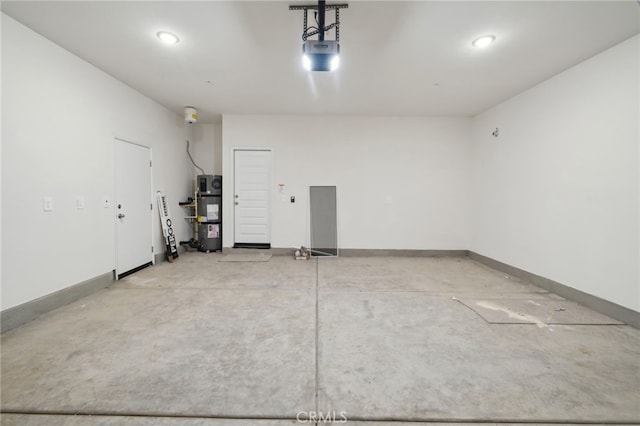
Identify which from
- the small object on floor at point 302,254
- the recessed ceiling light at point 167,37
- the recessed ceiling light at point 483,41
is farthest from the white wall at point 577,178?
the recessed ceiling light at point 167,37

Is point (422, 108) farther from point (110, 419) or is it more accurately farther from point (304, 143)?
point (110, 419)

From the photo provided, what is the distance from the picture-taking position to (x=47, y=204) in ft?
8.84

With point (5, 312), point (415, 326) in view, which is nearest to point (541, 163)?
point (415, 326)

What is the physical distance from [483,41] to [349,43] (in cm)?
140

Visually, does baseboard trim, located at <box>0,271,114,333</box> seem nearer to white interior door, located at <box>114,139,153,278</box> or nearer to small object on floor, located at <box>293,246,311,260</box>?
white interior door, located at <box>114,139,153,278</box>

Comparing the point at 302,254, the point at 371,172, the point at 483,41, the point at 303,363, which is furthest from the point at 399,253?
the point at 303,363

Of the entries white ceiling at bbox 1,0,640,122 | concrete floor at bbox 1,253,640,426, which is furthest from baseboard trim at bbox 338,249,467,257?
white ceiling at bbox 1,0,640,122

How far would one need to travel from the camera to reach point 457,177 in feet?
17.5

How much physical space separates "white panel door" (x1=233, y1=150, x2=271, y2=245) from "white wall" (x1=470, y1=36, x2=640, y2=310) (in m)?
4.42

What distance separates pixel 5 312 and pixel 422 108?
615cm

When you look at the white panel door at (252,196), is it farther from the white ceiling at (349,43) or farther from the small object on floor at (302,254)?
the white ceiling at (349,43)

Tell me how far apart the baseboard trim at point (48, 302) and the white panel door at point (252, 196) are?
2419mm

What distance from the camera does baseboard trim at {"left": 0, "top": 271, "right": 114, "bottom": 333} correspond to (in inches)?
92.2

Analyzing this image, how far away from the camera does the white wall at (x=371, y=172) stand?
17.5ft
